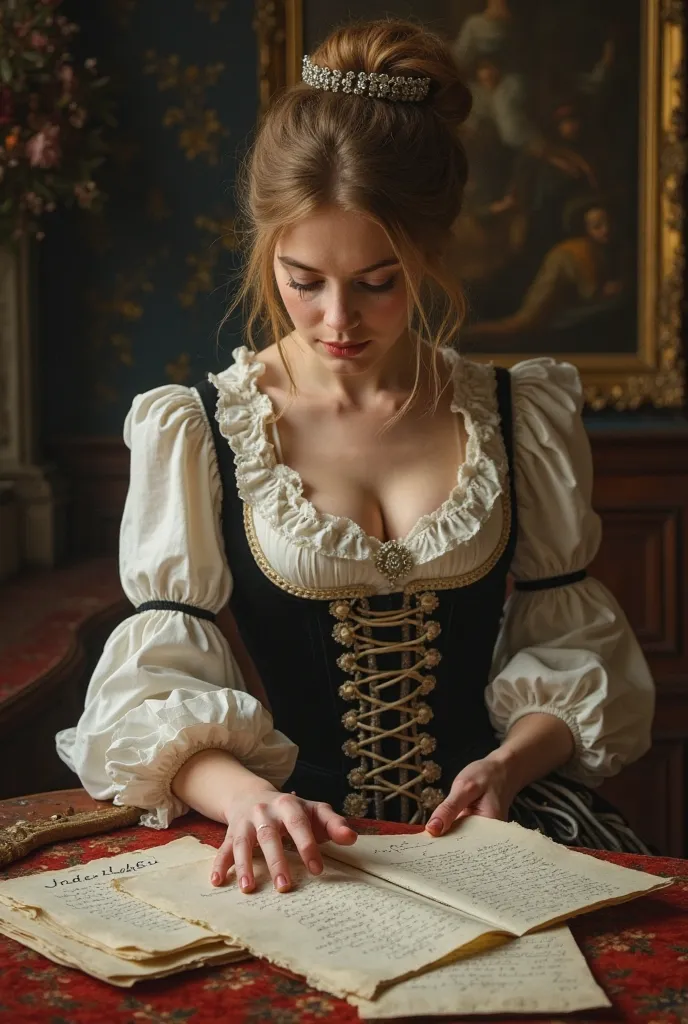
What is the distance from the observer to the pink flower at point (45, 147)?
2.52m

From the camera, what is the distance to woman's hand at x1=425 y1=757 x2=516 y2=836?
136cm

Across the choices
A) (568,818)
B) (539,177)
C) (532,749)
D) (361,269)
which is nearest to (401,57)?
(361,269)

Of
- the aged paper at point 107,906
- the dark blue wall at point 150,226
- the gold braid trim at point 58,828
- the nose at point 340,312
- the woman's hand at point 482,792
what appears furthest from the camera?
the dark blue wall at point 150,226

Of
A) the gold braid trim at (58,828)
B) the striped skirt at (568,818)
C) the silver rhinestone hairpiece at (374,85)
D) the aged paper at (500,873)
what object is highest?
the silver rhinestone hairpiece at (374,85)

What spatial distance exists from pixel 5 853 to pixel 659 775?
209cm

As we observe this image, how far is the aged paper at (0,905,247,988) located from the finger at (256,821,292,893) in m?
0.11

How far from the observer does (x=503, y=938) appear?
1006 mm

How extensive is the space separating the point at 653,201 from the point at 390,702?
1828mm

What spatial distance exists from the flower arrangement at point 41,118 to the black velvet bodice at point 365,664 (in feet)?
3.77

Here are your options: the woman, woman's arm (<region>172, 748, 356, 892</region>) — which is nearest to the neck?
the woman

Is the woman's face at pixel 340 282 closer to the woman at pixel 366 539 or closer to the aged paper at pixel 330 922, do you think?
the woman at pixel 366 539

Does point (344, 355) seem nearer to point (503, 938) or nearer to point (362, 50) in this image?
point (362, 50)

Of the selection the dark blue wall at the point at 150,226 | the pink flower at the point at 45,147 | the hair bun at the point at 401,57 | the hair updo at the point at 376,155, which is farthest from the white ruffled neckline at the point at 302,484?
the dark blue wall at the point at 150,226

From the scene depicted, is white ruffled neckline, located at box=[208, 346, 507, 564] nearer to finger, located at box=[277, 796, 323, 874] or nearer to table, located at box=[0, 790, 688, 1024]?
finger, located at box=[277, 796, 323, 874]
